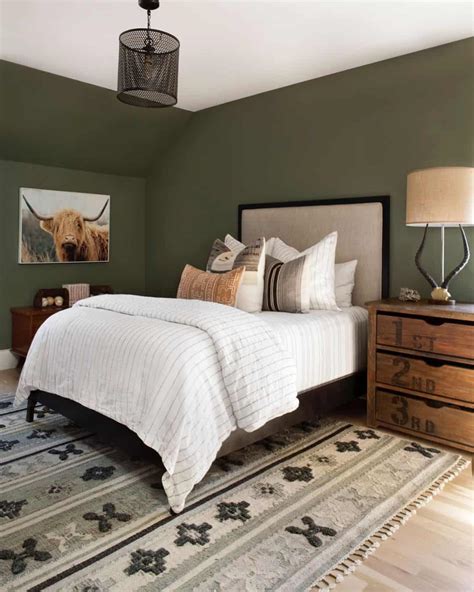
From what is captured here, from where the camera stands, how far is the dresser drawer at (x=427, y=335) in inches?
102

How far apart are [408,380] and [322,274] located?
880 millimetres

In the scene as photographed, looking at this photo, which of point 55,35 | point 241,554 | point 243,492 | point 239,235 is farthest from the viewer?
point 239,235

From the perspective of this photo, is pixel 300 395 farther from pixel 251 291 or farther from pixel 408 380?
pixel 251 291

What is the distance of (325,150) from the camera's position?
3.82 metres

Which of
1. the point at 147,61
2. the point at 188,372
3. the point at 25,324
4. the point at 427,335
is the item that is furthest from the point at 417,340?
the point at 25,324

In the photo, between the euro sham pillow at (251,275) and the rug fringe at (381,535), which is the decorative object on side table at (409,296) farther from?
the rug fringe at (381,535)

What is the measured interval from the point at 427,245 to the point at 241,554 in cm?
231

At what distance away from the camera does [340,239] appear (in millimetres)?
3680

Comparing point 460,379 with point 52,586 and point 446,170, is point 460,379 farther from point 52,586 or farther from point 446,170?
point 52,586

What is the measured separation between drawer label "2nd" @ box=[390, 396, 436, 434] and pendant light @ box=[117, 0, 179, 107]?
2.08 m

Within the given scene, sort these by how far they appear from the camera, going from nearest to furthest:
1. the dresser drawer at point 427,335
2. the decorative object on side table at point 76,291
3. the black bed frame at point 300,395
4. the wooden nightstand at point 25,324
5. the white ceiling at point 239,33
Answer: the black bed frame at point 300,395 → the dresser drawer at point 427,335 → the white ceiling at point 239,33 → the wooden nightstand at point 25,324 → the decorative object on side table at point 76,291

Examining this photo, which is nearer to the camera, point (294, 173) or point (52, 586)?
point (52, 586)

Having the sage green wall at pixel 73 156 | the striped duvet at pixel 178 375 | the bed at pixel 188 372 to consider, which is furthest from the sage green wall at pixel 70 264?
the striped duvet at pixel 178 375

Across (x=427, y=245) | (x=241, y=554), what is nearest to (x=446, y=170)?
(x=427, y=245)
